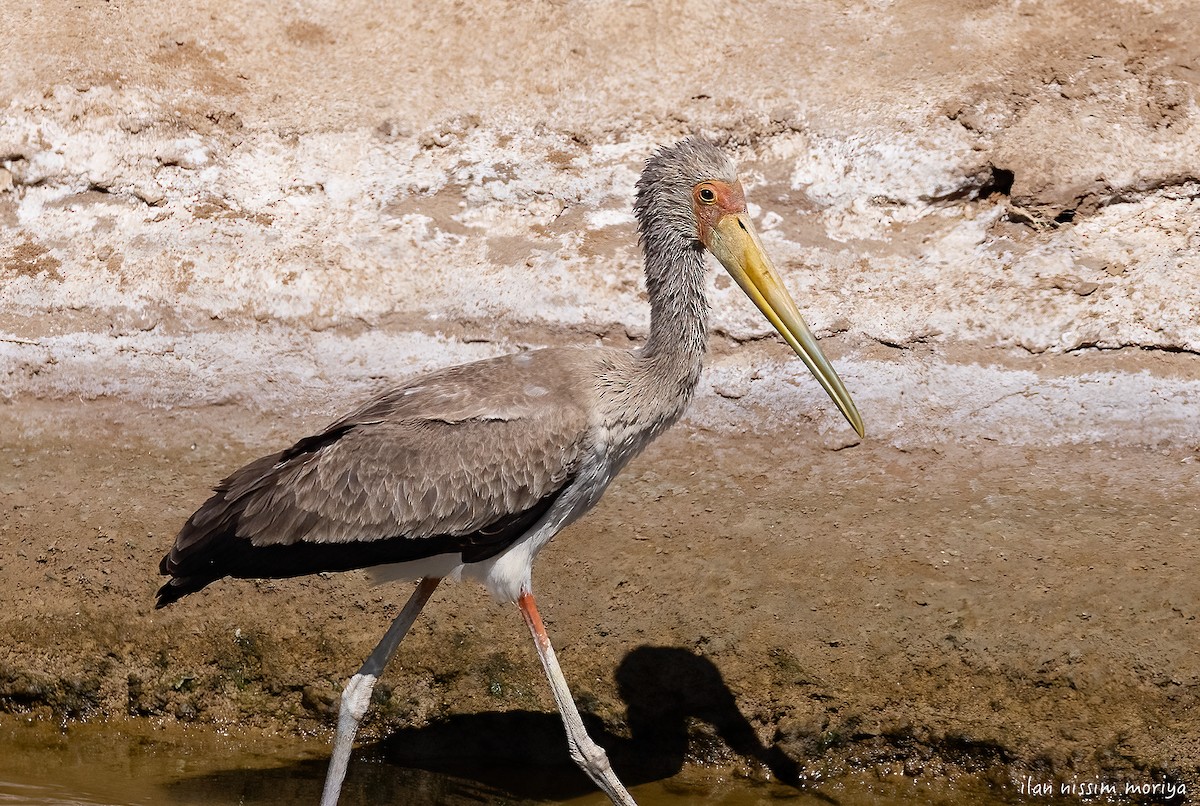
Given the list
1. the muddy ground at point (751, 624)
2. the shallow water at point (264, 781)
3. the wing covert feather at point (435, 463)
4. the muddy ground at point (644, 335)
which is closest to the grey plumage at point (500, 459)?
the wing covert feather at point (435, 463)

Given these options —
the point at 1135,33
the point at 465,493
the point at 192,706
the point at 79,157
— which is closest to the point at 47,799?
the point at 192,706

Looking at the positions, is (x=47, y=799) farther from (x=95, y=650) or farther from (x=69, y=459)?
(x=69, y=459)

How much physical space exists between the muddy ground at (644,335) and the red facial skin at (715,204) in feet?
6.03

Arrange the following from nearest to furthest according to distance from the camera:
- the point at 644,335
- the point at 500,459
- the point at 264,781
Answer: the point at 500,459
the point at 264,781
the point at 644,335

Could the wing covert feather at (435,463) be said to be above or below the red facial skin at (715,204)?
below

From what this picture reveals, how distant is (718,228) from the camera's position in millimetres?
5711

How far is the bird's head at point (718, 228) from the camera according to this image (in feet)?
18.7

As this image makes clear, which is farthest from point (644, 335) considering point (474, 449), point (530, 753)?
point (474, 449)

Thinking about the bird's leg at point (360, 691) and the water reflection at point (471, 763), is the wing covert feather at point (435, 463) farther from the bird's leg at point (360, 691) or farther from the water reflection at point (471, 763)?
the water reflection at point (471, 763)

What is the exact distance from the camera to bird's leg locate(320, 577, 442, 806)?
555cm

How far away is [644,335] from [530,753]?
2.91 m

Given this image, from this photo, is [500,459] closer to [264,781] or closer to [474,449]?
[474,449]

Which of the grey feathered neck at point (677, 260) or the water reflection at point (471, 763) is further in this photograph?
the water reflection at point (471, 763)

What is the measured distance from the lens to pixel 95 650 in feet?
21.9
